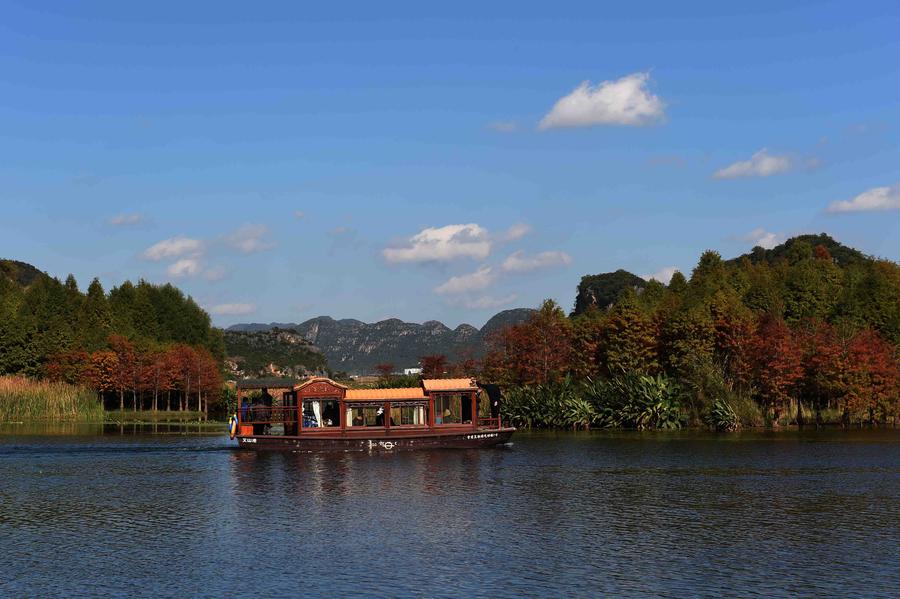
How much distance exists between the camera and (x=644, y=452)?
64.0 meters

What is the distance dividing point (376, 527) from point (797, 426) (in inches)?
2393

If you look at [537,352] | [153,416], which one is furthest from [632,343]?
[153,416]

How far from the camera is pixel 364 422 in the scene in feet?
239

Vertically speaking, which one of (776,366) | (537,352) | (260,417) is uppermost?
(537,352)

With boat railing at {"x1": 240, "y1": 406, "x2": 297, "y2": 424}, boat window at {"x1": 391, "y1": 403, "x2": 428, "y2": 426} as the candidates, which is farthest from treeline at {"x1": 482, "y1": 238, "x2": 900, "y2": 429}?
boat railing at {"x1": 240, "y1": 406, "x2": 297, "y2": 424}

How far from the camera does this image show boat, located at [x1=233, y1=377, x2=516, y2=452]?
230 feet

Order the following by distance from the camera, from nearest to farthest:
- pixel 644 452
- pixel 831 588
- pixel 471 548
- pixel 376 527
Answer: pixel 831 588 → pixel 471 548 → pixel 376 527 → pixel 644 452

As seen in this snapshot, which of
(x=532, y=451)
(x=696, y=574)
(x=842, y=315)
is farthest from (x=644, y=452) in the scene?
(x=842, y=315)

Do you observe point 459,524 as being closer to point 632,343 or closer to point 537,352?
point 632,343

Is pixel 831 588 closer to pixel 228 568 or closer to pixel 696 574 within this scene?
pixel 696 574

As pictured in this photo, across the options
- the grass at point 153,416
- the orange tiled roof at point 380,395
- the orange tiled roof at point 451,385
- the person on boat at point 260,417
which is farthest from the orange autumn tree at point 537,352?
the grass at point 153,416

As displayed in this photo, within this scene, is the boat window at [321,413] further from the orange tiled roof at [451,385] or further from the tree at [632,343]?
the tree at [632,343]

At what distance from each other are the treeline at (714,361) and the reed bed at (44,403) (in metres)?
45.4

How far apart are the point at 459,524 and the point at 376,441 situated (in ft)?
108
